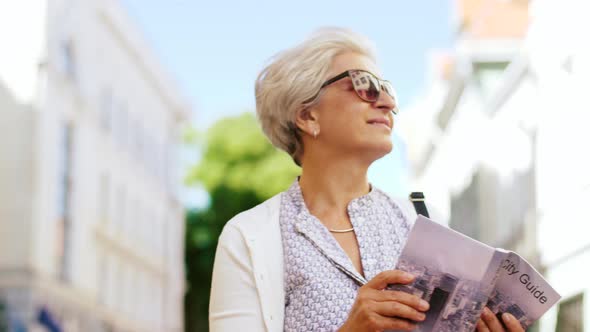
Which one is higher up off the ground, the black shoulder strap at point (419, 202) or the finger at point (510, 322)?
the black shoulder strap at point (419, 202)

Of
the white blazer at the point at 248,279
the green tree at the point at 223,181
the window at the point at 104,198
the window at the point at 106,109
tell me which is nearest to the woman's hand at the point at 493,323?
the white blazer at the point at 248,279

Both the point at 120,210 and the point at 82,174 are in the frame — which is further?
the point at 120,210

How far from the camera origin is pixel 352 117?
329 cm

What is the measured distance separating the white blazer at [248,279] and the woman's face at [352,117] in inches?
14.1

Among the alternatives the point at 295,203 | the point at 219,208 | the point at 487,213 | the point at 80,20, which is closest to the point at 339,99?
the point at 295,203

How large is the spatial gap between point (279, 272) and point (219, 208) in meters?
39.6

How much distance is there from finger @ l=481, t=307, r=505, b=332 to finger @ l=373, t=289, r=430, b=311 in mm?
226

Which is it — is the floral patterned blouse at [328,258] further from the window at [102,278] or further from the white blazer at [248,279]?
the window at [102,278]

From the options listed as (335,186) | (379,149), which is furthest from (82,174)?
(379,149)

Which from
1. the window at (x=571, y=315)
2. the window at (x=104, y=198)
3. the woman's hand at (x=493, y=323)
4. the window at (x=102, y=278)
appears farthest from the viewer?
the window at (x=104, y=198)

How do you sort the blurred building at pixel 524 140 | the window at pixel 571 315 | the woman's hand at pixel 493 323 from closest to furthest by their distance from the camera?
the woman's hand at pixel 493 323
the window at pixel 571 315
the blurred building at pixel 524 140

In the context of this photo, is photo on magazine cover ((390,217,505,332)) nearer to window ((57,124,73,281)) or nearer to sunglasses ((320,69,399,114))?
sunglasses ((320,69,399,114))

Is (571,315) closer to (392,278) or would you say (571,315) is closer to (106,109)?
(392,278)

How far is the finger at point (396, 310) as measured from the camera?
2.72 meters
